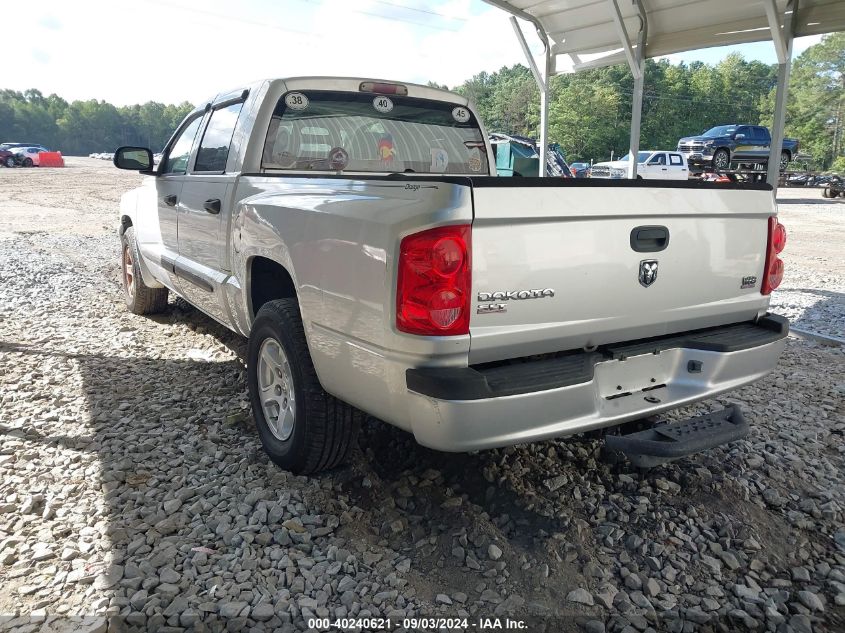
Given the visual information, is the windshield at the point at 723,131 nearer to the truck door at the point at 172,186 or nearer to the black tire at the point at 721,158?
the black tire at the point at 721,158

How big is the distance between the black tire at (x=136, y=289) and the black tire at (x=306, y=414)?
140 inches

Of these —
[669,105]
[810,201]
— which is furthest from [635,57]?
[669,105]

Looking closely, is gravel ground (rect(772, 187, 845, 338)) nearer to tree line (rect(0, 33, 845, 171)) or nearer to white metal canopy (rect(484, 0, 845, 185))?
white metal canopy (rect(484, 0, 845, 185))

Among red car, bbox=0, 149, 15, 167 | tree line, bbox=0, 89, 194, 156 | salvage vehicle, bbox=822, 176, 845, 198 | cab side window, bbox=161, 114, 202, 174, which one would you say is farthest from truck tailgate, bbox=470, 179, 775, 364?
tree line, bbox=0, 89, 194, 156

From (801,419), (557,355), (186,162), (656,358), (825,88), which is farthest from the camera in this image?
(825,88)

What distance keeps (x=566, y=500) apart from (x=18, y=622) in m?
2.27

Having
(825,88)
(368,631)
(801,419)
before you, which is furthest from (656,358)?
(825,88)

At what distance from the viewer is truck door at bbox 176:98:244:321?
3885mm

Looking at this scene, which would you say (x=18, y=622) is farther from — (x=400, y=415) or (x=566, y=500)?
(x=566, y=500)

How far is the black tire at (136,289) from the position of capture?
6180mm

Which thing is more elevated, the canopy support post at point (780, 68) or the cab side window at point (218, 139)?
the canopy support post at point (780, 68)

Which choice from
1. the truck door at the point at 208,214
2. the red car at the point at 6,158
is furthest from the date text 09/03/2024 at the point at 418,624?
the red car at the point at 6,158

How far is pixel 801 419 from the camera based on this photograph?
13.7 ft

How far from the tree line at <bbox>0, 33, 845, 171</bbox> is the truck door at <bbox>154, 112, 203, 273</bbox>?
5025cm
